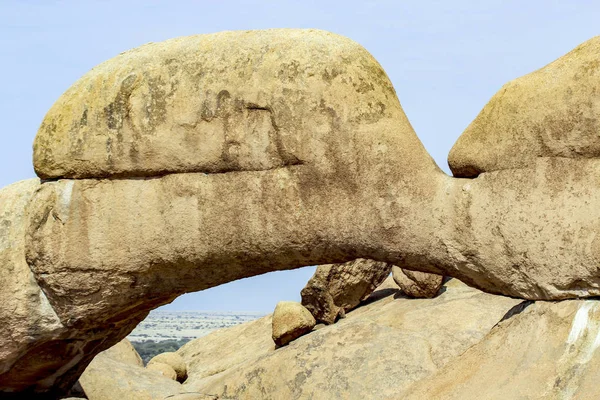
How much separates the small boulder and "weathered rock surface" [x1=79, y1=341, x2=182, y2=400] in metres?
2.08

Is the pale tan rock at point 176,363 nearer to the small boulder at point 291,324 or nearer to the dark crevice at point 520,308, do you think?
the small boulder at point 291,324

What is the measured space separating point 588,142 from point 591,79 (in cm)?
40

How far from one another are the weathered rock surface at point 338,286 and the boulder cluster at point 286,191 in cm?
579

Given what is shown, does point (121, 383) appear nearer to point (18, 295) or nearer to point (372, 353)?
point (372, 353)

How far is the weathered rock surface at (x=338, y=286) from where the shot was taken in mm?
14000

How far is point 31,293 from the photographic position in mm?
7961

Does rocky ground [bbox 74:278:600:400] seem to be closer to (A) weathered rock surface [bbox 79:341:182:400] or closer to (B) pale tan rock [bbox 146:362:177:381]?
(A) weathered rock surface [bbox 79:341:182:400]

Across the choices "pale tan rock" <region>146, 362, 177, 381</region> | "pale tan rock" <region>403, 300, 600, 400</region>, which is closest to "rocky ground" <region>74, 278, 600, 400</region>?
"pale tan rock" <region>403, 300, 600, 400</region>

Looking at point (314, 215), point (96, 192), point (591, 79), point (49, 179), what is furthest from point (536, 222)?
point (49, 179)

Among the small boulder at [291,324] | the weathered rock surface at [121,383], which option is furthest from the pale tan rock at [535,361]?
the small boulder at [291,324]

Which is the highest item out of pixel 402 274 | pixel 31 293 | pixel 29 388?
pixel 31 293

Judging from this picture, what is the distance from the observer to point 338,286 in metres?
Answer: 14.2

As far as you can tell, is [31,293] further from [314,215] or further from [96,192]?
[314,215]

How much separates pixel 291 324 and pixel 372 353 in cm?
184
